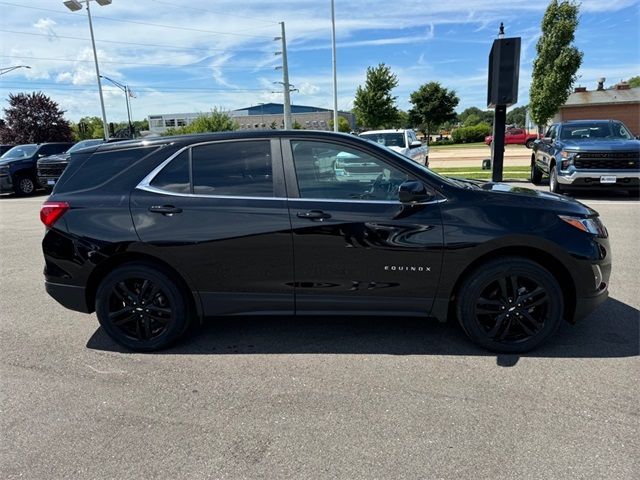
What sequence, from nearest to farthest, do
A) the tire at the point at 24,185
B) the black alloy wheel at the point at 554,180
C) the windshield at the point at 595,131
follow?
1. the black alloy wheel at the point at 554,180
2. the windshield at the point at 595,131
3. the tire at the point at 24,185

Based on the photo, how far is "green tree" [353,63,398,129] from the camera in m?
43.4

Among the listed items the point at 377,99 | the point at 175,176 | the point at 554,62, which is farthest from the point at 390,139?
the point at 377,99

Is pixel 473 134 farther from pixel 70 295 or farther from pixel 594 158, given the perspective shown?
pixel 70 295

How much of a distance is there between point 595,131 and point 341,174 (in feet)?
34.0

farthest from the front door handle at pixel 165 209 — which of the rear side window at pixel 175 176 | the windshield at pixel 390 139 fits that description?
the windshield at pixel 390 139

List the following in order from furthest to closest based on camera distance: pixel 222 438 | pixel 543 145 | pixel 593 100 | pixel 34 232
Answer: pixel 593 100
pixel 543 145
pixel 34 232
pixel 222 438

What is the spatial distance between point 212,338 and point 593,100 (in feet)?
160

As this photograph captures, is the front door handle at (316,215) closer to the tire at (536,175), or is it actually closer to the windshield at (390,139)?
the windshield at (390,139)

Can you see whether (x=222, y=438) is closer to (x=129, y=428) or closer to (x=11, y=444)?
(x=129, y=428)

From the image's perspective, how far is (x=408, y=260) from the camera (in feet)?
11.3

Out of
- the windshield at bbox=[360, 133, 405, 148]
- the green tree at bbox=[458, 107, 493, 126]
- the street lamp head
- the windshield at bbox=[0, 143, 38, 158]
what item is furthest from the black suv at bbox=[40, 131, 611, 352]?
the green tree at bbox=[458, 107, 493, 126]

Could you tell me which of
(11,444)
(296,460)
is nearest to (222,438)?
(296,460)

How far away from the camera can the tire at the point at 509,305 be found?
342 centimetres

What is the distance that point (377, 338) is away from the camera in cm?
389
